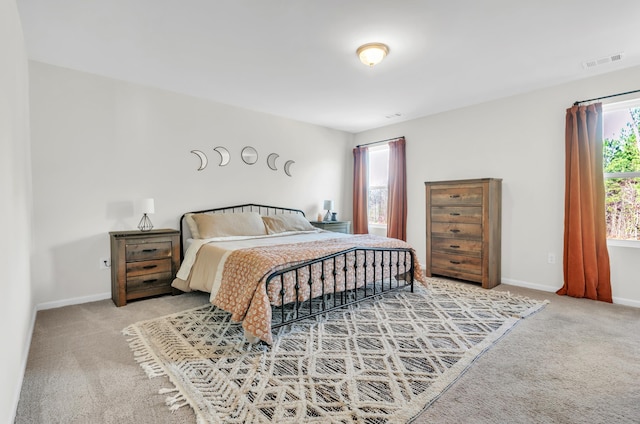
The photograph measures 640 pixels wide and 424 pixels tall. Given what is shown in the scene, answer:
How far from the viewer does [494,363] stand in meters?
2.04

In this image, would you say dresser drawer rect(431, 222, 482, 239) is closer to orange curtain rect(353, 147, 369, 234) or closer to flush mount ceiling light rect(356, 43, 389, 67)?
orange curtain rect(353, 147, 369, 234)

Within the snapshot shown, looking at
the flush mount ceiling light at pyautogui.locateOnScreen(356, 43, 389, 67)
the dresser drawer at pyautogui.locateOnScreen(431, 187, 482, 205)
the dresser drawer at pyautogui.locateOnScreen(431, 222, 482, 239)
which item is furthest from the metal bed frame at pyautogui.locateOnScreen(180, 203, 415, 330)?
the flush mount ceiling light at pyautogui.locateOnScreen(356, 43, 389, 67)

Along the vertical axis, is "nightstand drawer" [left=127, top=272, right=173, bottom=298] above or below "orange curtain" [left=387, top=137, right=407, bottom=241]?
below

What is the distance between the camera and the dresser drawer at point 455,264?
3.89 meters

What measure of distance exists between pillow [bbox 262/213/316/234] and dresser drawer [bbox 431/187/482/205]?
1797 mm

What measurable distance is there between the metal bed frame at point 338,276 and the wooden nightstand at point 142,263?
1.73 ft

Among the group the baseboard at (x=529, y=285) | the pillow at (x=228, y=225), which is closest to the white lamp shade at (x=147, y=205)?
the pillow at (x=228, y=225)

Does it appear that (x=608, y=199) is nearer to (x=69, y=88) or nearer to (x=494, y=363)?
(x=494, y=363)

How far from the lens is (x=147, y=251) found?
10.9 feet

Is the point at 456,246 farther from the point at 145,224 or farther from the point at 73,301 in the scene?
the point at 73,301

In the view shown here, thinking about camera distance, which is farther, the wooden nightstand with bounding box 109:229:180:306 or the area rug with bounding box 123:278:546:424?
the wooden nightstand with bounding box 109:229:180:306

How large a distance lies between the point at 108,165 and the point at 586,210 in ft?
16.9

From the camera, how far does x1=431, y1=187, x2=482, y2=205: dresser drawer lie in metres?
3.88

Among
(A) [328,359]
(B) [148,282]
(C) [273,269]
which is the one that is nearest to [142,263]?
(B) [148,282]
